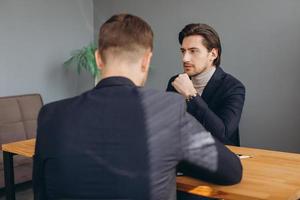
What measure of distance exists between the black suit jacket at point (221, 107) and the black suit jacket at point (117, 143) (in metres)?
0.76

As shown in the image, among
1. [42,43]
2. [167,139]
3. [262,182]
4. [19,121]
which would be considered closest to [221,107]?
[262,182]

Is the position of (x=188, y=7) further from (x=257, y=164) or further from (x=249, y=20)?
(x=257, y=164)

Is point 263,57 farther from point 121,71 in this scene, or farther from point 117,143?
point 117,143

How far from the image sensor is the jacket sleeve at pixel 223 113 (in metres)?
1.91

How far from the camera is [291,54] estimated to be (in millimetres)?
3135

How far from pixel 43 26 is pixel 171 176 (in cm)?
323

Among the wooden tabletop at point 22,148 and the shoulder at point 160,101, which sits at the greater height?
the shoulder at point 160,101

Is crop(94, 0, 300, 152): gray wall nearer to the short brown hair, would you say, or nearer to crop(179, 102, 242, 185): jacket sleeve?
crop(179, 102, 242, 185): jacket sleeve

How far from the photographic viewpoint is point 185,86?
205cm

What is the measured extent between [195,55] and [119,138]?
124 cm

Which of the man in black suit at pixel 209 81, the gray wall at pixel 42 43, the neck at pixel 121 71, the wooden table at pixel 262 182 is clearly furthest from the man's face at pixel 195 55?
the gray wall at pixel 42 43

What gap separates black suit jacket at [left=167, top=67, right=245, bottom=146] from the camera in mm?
1914

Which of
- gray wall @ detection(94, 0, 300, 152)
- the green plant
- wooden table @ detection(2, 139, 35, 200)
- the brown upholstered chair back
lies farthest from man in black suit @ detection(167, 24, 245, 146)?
the brown upholstered chair back

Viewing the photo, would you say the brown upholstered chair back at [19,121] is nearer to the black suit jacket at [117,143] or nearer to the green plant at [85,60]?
the green plant at [85,60]
